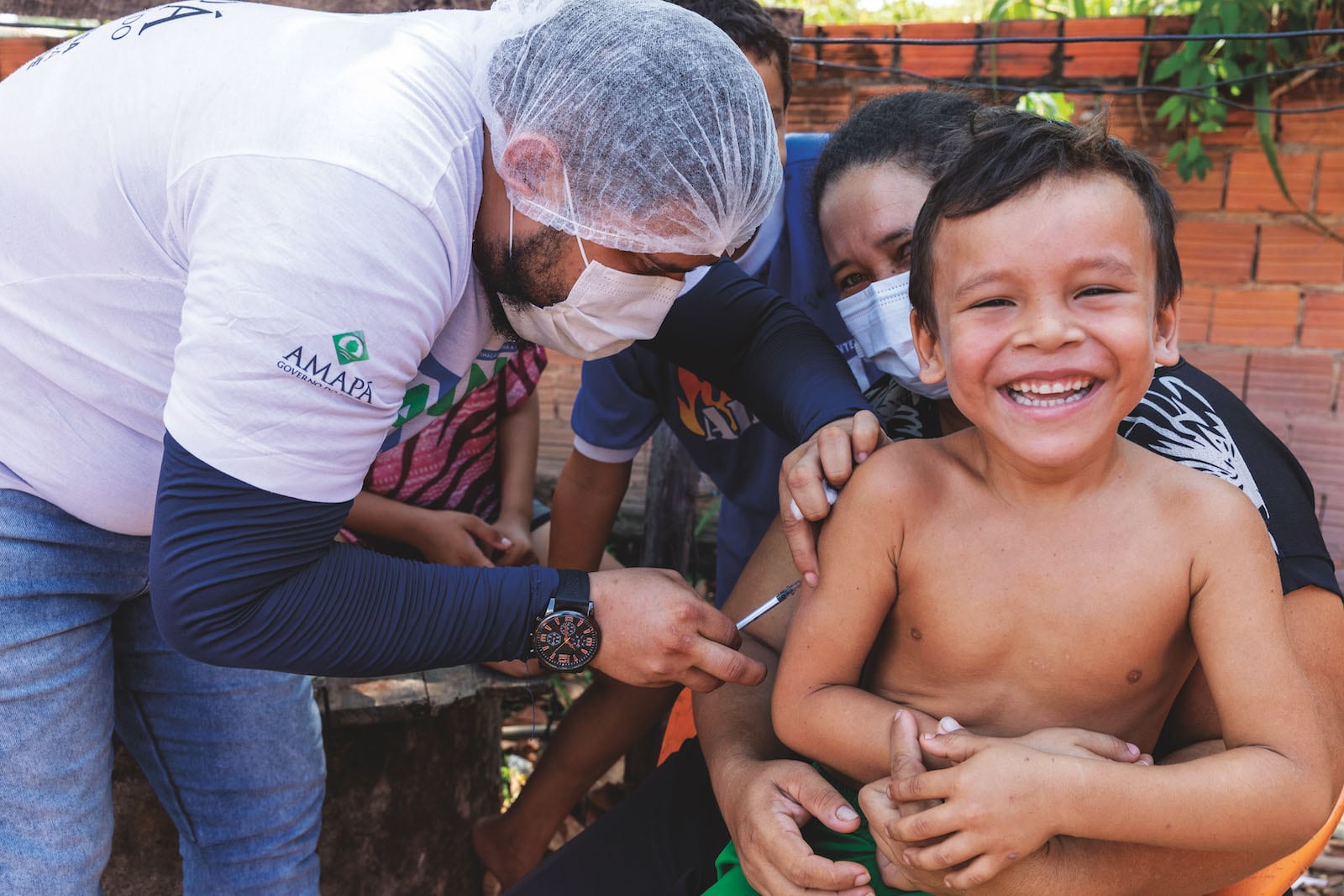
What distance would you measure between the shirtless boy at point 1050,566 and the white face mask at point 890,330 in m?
0.34

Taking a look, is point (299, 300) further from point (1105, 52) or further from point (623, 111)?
point (1105, 52)

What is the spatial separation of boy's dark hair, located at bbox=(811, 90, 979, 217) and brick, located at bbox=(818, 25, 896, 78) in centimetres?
196

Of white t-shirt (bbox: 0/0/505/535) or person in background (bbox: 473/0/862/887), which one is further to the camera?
person in background (bbox: 473/0/862/887)

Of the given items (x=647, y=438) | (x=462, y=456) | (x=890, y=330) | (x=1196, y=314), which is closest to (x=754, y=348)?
(x=890, y=330)

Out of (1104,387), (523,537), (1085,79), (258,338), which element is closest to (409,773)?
(523,537)

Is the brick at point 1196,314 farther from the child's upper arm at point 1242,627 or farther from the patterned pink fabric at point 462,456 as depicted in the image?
the child's upper arm at point 1242,627

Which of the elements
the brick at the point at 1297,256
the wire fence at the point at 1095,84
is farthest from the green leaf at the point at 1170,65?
the brick at the point at 1297,256

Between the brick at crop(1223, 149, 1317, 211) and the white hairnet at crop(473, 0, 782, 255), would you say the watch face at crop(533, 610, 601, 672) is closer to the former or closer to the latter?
the white hairnet at crop(473, 0, 782, 255)

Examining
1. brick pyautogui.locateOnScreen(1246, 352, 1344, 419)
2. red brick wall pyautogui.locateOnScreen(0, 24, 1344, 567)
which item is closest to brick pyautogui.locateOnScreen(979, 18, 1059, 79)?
red brick wall pyautogui.locateOnScreen(0, 24, 1344, 567)

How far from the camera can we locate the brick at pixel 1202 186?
4.11 m

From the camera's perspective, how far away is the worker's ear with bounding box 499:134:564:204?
1.72m

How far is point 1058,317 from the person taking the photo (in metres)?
1.58

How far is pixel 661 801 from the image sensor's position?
215cm

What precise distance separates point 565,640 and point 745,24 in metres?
1.64
